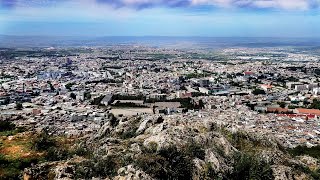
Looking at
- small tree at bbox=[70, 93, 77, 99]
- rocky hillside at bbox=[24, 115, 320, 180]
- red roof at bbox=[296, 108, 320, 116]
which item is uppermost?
rocky hillside at bbox=[24, 115, 320, 180]

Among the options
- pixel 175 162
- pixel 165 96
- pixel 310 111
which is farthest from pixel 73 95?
pixel 175 162

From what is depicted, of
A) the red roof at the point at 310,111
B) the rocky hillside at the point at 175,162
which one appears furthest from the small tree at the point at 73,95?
the rocky hillside at the point at 175,162

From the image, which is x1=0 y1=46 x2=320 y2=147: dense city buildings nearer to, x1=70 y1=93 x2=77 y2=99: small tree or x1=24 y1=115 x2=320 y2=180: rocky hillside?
x1=70 y1=93 x2=77 y2=99: small tree

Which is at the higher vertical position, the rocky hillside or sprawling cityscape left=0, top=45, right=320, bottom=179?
the rocky hillside

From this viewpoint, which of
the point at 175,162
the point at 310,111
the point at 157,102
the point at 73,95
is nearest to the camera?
the point at 175,162

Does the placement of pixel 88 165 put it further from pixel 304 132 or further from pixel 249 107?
pixel 249 107

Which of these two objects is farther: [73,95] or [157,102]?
[73,95]

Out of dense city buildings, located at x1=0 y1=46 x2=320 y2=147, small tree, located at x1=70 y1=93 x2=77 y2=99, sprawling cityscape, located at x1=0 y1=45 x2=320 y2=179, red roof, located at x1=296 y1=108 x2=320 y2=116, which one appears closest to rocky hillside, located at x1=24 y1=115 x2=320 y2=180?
sprawling cityscape, located at x1=0 y1=45 x2=320 y2=179

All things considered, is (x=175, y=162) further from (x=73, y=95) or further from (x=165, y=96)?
(x=73, y=95)

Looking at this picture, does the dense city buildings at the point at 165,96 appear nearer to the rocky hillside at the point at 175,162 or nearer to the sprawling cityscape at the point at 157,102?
the sprawling cityscape at the point at 157,102

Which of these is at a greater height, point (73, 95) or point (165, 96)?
point (73, 95)

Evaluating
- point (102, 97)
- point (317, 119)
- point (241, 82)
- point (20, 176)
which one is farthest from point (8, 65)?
point (20, 176)

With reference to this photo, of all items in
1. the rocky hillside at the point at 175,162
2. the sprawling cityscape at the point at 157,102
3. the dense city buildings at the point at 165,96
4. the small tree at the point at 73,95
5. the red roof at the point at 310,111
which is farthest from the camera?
the small tree at the point at 73,95
